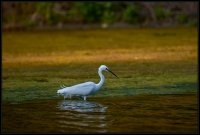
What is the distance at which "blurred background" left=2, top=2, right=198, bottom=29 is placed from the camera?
39094mm

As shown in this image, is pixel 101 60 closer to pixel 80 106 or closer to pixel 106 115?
pixel 80 106

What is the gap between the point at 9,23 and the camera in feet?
130

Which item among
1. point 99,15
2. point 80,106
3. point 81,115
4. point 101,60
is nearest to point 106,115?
point 81,115

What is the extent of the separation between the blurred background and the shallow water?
→ 77.2 ft

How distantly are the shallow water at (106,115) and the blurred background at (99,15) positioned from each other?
2354cm

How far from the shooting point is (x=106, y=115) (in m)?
13.1

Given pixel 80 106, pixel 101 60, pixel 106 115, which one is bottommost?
pixel 106 115

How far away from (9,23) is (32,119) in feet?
89.5

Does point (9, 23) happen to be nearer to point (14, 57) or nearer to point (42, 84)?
point (14, 57)

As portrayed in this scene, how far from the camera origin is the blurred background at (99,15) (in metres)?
39.1

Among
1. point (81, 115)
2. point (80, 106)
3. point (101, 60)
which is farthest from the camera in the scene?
point (101, 60)

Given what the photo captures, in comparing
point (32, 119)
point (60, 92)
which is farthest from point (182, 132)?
point (60, 92)

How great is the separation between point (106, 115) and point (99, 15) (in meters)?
27.1

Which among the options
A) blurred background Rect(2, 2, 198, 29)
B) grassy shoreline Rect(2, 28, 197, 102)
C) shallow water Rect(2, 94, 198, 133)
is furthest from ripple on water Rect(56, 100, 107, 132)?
blurred background Rect(2, 2, 198, 29)
